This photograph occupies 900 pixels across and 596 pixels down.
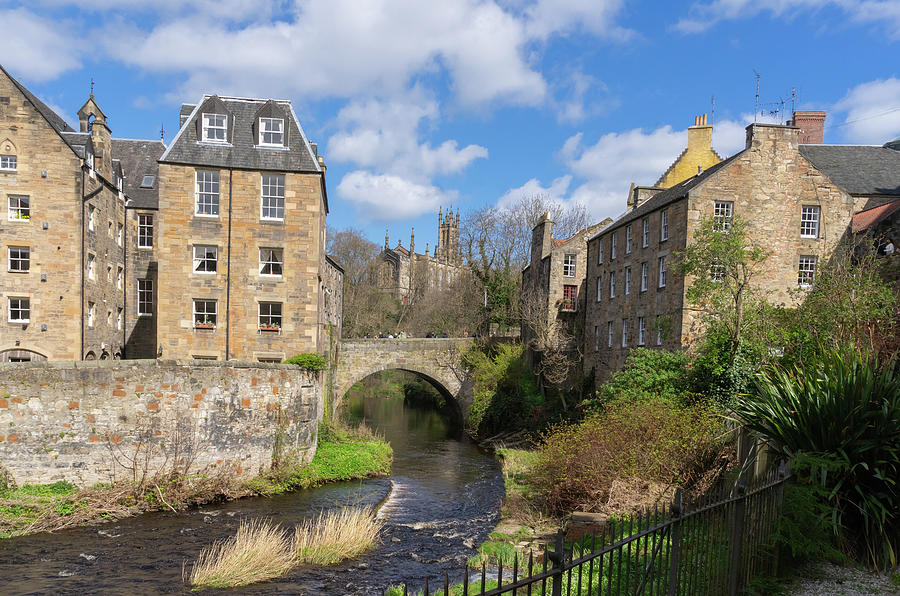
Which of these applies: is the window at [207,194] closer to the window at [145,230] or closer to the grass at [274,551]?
the window at [145,230]

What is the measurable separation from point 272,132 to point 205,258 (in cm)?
608

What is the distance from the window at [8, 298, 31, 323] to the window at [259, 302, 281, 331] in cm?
934

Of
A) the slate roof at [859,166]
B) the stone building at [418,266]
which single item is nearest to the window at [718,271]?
the slate roof at [859,166]

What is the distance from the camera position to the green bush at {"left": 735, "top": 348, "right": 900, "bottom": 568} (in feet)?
26.4

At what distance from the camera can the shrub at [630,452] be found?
47.9 ft

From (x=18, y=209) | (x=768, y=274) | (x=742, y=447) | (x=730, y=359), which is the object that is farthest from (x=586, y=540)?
(x=18, y=209)

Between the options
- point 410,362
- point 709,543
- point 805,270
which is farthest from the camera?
point 410,362

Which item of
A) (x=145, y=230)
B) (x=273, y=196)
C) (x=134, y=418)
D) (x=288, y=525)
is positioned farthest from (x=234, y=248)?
(x=288, y=525)

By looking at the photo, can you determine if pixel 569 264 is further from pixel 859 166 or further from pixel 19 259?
pixel 19 259

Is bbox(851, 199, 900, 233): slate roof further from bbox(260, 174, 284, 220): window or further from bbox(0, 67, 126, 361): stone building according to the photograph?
bbox(0, 67, 126, 361): stone building

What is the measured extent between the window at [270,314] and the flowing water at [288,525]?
290 inches

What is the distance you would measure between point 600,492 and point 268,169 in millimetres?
18548

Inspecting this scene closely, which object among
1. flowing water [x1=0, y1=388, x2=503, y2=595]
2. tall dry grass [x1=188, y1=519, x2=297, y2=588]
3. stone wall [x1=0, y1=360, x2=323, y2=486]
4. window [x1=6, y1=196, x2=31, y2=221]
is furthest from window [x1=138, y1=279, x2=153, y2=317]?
tall dry grass [x1=188, y1=519, x2=297, y2=588]

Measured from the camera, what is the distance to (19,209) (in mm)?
24938
